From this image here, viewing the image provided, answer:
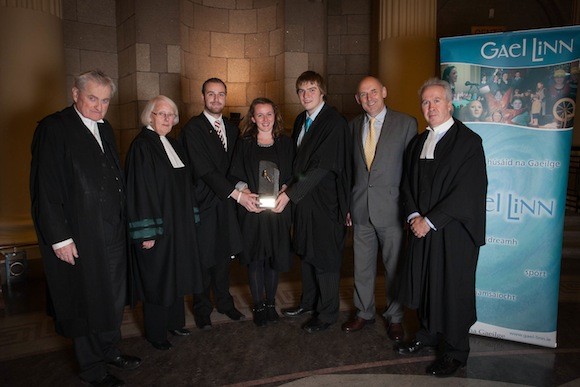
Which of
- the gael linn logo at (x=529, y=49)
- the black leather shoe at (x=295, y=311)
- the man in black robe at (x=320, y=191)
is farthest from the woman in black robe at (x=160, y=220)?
the gael linn logo at (x=529, y=49)

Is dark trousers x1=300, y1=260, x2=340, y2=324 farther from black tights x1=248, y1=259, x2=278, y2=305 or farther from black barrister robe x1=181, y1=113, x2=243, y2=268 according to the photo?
black barrister robe x1=181, y1=113, x2=243, y2=268

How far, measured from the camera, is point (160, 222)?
2793 millimetres

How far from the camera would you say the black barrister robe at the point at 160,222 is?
8.97ft

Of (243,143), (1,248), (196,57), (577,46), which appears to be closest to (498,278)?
(577,46)

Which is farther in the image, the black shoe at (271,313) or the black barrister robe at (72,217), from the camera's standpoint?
the black shoe at (271,313)

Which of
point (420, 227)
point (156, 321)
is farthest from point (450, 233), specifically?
point (156, 321)

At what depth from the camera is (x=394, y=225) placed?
310 cm

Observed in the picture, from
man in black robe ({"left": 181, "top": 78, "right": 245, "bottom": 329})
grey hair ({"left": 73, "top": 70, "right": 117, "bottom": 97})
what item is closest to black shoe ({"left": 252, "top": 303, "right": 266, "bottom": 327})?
man in black robe ({"left": 181, "top": 78, "right": 245, "bottom": 329})

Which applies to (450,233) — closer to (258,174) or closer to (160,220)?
(258,174)

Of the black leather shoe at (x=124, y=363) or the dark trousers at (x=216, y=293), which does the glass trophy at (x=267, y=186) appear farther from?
the black leather shoe at (x=124, y=363)

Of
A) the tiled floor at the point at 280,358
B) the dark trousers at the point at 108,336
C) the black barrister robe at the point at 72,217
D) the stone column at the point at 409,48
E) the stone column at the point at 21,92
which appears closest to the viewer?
the black barrister robe at the point at 72,217

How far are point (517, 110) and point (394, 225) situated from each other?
44.2 inches

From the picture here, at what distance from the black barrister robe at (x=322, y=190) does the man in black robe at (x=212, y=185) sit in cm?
47

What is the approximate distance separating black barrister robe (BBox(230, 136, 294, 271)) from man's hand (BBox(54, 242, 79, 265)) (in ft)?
4.06
